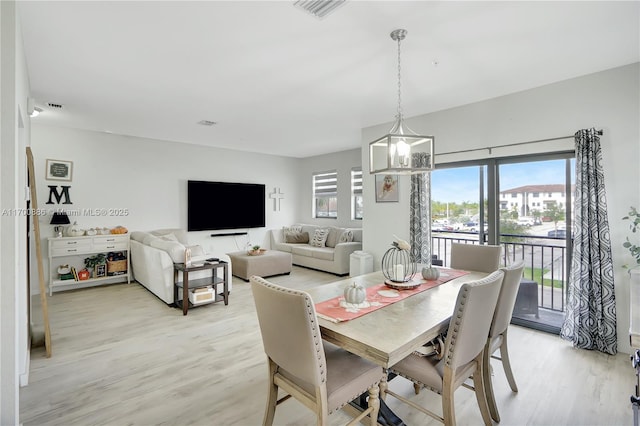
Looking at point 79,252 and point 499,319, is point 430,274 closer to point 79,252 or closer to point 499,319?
point 499,319

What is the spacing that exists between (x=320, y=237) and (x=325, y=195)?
1.37 metres

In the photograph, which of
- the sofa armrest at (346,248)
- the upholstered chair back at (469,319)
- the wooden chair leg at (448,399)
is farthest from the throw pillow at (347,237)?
the wooden chair leg at (448,399)

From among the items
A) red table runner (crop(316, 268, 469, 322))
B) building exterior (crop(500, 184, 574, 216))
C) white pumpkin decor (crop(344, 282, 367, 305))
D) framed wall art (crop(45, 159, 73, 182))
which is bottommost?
red table runner (crop(316, 268, 469, 322))

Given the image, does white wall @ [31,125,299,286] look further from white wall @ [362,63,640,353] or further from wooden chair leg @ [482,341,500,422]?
wooden chair leg @ [482,341,500,422]

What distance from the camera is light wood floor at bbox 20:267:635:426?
2.02 meters

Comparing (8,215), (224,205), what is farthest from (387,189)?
(8,215)

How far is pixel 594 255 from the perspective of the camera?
9.59 ft

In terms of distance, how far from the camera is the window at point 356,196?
23.1ft

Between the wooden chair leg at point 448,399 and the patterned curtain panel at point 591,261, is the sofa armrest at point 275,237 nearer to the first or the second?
the patterned curtain panel at point 591,261

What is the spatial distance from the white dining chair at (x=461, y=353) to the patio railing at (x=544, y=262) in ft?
7.43

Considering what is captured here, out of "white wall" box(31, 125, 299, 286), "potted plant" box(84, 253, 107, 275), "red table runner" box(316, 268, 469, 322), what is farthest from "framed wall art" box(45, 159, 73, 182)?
"red table runner" box(316, 268, 469, 322)

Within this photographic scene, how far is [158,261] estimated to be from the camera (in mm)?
4250

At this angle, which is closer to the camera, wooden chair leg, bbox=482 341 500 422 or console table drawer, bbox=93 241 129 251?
wooden chair leg, bbox=482 341 500 422

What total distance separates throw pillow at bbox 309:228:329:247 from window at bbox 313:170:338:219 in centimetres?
77
